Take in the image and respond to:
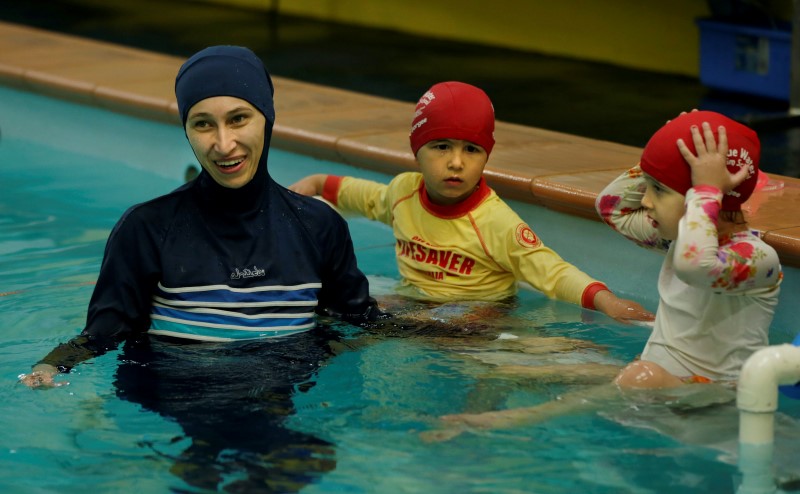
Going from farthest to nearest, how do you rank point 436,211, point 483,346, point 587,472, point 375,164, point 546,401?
point 375,164 < point 436,211 < point 483,346 < point 546,401 < point 587,472

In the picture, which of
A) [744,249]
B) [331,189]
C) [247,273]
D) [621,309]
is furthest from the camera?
[331,189]

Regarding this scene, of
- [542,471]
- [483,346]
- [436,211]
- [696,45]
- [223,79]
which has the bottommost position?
[542,471]

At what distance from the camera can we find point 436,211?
4266mm

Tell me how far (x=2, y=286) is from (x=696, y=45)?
201 inches

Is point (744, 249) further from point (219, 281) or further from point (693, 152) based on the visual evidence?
point (219, 281)

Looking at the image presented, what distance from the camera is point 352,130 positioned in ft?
18.5

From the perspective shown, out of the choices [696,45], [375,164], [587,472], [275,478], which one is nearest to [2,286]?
[375,164]

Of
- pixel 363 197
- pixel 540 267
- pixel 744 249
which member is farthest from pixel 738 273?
pixel 363 197

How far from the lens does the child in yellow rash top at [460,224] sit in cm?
407

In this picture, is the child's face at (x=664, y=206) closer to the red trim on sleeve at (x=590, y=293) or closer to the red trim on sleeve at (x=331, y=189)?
the red trim on sleeve at (x=590, y=293)

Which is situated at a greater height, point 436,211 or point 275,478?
point 436,211

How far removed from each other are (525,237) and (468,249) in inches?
8.2

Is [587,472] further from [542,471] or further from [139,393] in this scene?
[139,393]

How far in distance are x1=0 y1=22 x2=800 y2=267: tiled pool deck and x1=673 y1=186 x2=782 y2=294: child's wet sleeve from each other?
883 mm
